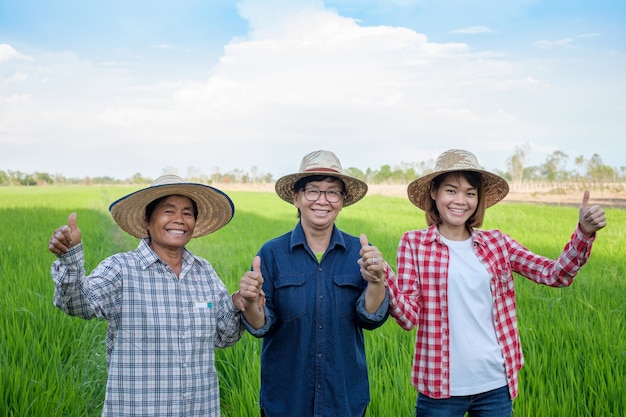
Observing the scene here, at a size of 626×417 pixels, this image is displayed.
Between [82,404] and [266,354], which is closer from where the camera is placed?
[266,354]

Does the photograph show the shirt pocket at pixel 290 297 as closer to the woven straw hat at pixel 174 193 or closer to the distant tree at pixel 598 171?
the woven straw hat at pixel 174 193

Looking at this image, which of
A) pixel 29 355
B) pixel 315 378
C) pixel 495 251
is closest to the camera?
pixel 315 378

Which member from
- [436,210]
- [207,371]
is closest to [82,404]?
[207,371]

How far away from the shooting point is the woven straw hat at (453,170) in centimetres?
219

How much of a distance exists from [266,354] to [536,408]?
1.56 m

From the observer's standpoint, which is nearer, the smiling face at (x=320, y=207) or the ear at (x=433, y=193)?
the smiling face at (x=320, y=207)

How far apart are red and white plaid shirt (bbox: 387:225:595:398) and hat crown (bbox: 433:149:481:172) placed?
0.83 ft

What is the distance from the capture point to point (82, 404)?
321 centimetres

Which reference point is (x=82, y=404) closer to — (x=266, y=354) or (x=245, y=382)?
(x=245, y=382)

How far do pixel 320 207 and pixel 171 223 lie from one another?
0.59 metres

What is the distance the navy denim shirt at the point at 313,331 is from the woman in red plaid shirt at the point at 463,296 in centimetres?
18

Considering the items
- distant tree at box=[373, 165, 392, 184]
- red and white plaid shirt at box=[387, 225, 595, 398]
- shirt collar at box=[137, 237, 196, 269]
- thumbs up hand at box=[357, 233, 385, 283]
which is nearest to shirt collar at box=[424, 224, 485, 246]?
red and white plaid shirt at box=[387, 225, 595, 398]

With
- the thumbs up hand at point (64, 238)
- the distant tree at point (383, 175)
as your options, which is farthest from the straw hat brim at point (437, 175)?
the distant tree at point (383, 175)

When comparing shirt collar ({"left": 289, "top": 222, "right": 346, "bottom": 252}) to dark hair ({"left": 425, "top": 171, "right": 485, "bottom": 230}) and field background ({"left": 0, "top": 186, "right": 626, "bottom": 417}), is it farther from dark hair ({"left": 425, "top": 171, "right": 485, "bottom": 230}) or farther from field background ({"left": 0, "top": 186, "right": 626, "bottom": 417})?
field background ({"left": 0, "top": 186, "right": 626, "bottom": 417})
